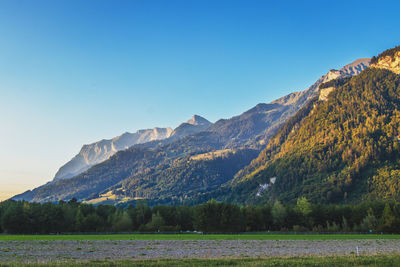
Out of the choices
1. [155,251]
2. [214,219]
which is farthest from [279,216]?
[155,251]

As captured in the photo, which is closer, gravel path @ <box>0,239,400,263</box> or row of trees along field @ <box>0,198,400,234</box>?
gravel path @ <box>0,239,400,263</box>

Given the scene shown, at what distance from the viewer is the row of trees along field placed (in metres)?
128

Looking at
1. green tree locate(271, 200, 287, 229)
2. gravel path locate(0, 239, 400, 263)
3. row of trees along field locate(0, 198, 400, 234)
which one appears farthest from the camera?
green tree locate(271, 200, 287, 229)

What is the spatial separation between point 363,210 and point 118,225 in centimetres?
11837

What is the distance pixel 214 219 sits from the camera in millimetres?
128125

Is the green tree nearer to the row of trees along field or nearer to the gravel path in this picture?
the row of trees along field

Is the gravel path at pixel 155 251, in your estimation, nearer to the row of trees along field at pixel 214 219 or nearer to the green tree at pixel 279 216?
the row of trees along field at pixel 214 219

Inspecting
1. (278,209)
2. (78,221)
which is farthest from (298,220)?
(78,221)

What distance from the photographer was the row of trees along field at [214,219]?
12850cm

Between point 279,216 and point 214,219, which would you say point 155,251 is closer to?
point 214,219

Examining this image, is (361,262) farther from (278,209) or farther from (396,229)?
(278,209)

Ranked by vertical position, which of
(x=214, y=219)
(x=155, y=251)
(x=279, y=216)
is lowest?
(x=279, y=216)

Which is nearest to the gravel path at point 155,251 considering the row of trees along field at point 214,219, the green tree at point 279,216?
the row of trees along field at point 214,219

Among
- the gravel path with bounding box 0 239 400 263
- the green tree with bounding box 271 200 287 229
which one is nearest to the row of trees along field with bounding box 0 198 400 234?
the green tree with bounding box 271 200 287 229
